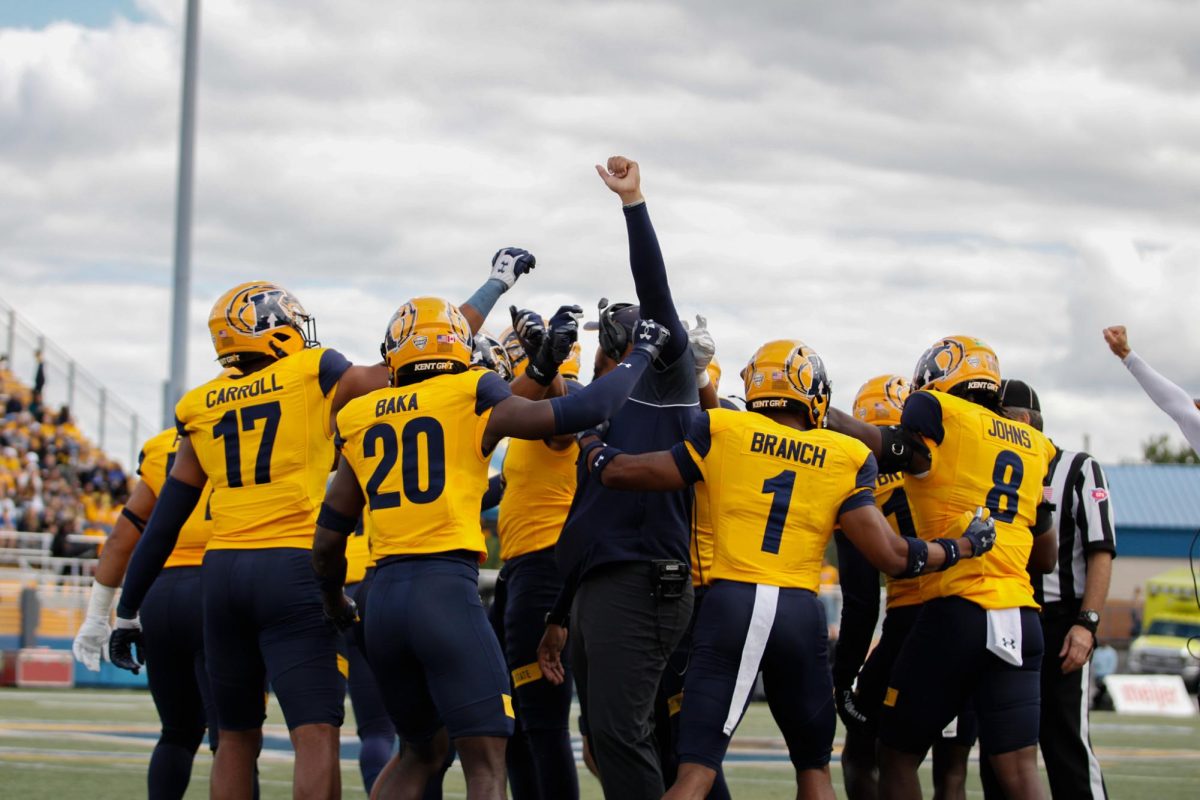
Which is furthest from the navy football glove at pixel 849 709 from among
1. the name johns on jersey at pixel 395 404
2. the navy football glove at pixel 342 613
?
the name johns on jersey at pixel 395 404

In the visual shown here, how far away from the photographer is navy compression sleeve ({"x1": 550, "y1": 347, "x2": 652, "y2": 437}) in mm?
5961

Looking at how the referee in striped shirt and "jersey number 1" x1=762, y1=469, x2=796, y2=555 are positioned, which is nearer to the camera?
"jersey number 1" x1=762, y1=469, x2=796, y2=555

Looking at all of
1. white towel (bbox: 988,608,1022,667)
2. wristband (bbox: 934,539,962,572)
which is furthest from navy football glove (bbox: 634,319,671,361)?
white towel (bbox: 988,608,1022,667)

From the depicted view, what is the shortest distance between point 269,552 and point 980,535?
2.77 m

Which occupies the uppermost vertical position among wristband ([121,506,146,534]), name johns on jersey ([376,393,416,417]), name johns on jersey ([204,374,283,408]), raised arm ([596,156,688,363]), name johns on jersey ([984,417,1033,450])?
raised arm ([596,156,688,363])

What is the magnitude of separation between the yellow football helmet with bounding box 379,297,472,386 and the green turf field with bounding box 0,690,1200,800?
4.40 m

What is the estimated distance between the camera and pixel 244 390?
255 inches

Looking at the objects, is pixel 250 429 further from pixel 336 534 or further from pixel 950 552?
pixel 950 552

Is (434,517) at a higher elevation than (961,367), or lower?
lower

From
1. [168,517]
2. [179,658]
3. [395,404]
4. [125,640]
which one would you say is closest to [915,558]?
[395,404]

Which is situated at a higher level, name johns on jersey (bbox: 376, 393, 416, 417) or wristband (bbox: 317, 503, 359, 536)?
name johns on jersey (bbox: 376, 393, 416, 417)

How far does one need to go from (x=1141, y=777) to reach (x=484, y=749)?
26.4 feet

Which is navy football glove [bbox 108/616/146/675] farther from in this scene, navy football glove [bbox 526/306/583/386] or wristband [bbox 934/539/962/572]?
wristband [bbox 934/539/962/572]

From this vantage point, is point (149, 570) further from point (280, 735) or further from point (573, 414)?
point (280, 735)
